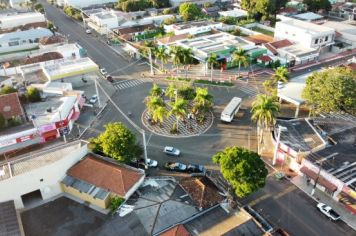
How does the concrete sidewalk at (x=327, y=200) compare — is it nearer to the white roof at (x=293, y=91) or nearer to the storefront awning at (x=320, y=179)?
the storefront awning at (x=320, y=179)

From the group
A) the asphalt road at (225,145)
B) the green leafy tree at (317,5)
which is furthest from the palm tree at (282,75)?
the green leafy tree at (317,5)

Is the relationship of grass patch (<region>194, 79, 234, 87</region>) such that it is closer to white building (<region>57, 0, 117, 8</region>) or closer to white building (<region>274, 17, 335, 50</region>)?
white building (<region>274, 17, 335, 50</region>)

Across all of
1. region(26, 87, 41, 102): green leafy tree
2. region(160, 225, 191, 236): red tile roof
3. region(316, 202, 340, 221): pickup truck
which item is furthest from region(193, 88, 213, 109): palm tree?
region(26, 87, 41, 102): green leafy tree

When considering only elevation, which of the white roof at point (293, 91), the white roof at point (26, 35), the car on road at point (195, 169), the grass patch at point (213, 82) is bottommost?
the car on road at point (195, 169)

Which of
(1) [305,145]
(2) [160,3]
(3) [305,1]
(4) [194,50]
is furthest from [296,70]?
(2) [160,3]

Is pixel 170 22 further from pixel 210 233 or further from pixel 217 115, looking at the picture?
pixel 210 233
